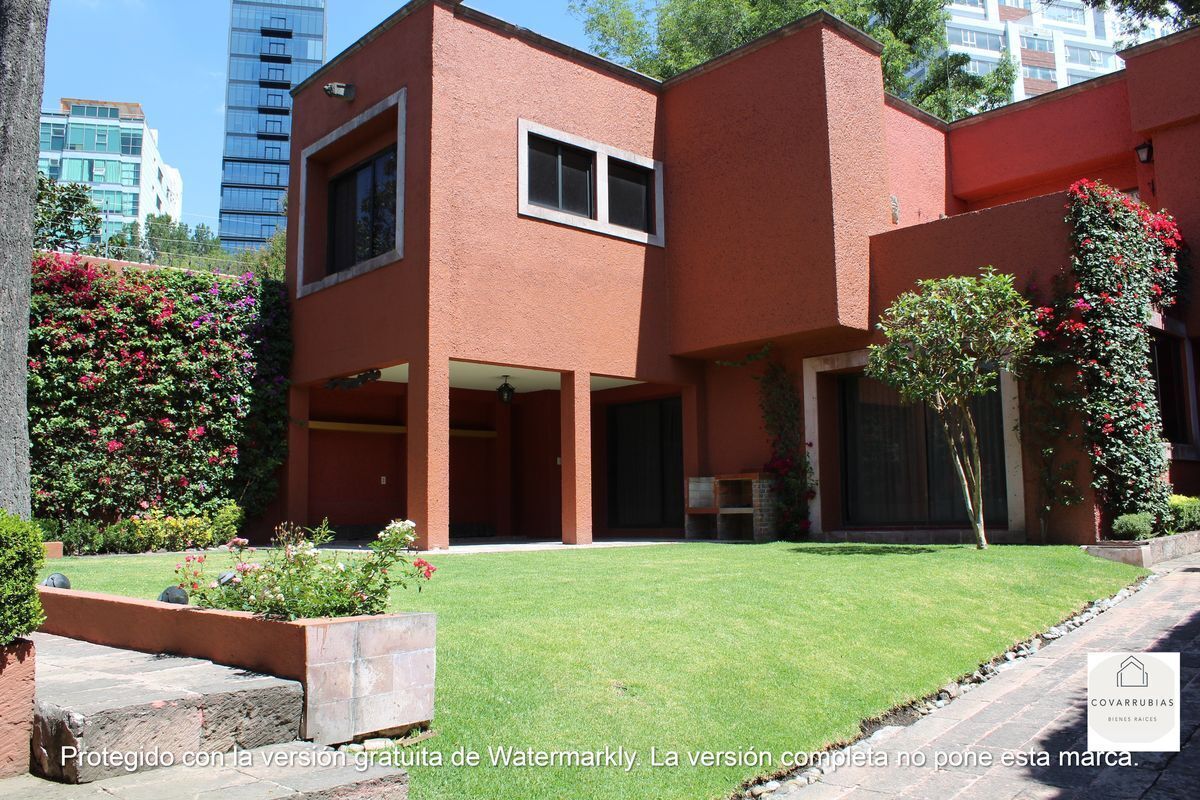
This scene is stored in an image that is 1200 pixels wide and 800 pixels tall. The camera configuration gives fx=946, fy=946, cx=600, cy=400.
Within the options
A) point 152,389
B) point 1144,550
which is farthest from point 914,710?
point 152,389

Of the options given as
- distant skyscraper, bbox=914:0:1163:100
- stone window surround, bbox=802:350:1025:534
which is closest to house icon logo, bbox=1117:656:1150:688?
stone window surround, bbox=802:350:1025:534

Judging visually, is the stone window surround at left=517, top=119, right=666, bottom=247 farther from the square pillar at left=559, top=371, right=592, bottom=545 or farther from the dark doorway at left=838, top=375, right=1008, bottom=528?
the dark doorway at left=838, top=375, right=1008, bottom=528

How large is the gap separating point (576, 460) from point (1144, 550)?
23.3ft

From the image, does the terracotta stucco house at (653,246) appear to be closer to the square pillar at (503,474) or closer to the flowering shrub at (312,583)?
the square pillar at (503,474)

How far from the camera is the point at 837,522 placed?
14.1 meters

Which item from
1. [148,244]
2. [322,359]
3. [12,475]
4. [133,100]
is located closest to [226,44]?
[133,100]

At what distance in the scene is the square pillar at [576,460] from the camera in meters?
13.5

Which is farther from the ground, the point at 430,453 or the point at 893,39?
the point at 893,39

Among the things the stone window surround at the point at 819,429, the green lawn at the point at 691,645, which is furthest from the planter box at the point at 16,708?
the stone window surround at the point at 819,429

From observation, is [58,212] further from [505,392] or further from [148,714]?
[148,714]

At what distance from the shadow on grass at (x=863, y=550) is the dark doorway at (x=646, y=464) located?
4.86 m

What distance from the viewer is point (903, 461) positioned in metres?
13.5

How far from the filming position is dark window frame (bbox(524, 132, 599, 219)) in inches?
538

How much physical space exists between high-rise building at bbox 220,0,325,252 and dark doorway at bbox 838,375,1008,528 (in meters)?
78.4
